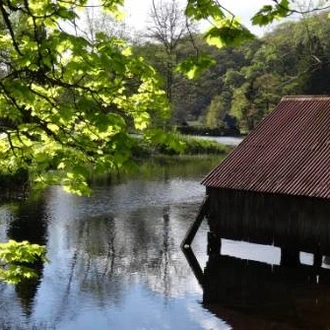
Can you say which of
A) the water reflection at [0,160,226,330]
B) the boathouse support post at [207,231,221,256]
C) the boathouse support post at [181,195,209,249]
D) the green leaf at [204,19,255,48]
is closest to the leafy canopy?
the green leaf at [204,19,255,48]

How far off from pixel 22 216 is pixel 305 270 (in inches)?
618

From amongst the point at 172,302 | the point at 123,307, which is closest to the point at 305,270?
the point at 172,302

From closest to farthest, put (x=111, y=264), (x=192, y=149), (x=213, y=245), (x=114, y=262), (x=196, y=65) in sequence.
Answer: (x=196, y=65) < (x=111, y=264) < (x=114, y=262) < (x=213, y=245) < (x=192, y=149)

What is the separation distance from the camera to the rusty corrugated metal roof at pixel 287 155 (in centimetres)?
2186

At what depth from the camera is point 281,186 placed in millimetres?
22000

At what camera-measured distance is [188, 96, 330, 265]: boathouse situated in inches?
843

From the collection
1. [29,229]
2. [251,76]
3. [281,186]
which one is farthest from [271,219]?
[251,76]

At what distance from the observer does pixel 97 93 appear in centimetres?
669

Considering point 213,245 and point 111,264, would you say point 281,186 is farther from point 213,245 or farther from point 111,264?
point 111,264

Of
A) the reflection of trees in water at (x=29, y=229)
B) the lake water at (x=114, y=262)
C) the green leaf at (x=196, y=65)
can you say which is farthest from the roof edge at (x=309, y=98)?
the green leaf at (x=196, y=65)

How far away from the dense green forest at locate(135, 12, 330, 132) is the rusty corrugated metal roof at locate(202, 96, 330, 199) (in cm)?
3422

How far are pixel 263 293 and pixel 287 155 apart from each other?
572 cm

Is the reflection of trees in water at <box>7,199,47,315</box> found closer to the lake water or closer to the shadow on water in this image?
the lake water

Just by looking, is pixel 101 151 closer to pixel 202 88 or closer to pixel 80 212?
pixel 80 212
